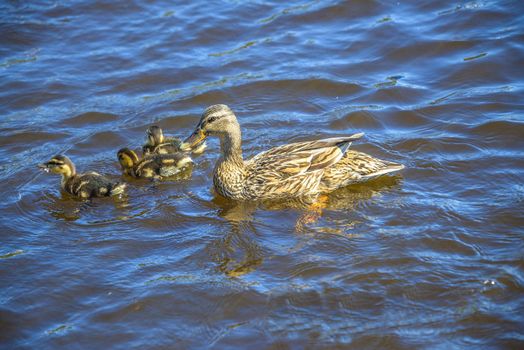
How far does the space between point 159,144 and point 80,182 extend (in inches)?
39.4

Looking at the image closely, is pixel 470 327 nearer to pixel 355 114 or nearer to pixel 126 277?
pixel 126 277

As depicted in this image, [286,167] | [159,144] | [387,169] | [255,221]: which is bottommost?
[255,221]

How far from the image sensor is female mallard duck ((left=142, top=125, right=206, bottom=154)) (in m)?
6.70

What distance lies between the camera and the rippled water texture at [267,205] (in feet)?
14.8

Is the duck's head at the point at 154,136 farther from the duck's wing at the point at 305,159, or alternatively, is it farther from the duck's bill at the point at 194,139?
the duck's wing at the point at 305,159

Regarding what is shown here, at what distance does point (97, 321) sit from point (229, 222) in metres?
1.60

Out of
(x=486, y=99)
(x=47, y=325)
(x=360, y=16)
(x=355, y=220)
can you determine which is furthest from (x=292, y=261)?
(x=360, y=16)

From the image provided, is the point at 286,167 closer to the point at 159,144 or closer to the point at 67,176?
the point at 159,144

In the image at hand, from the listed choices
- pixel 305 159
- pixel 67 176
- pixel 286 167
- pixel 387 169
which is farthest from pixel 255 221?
pixel 67 176

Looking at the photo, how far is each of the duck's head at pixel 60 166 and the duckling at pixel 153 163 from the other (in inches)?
19.8

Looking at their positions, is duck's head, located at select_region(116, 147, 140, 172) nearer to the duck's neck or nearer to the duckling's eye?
the duck's neck

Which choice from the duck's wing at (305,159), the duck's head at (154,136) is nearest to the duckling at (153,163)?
the duck's head at (154,136)

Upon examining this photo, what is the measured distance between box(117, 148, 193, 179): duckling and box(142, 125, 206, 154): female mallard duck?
20 centimetres

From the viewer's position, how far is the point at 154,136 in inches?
264
